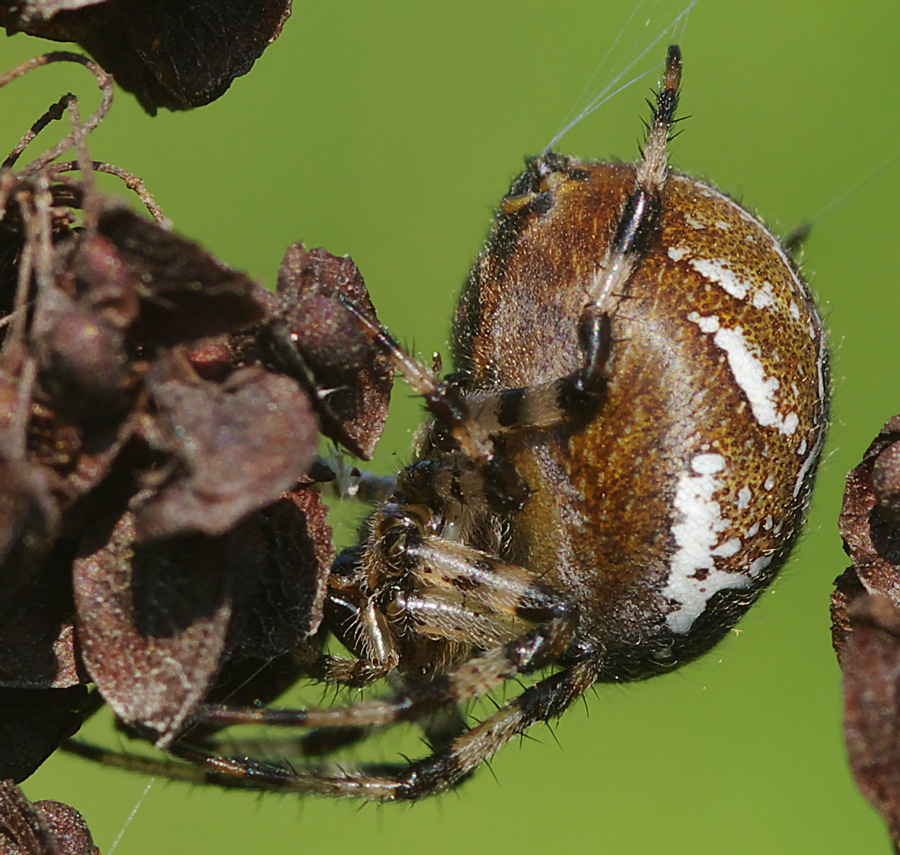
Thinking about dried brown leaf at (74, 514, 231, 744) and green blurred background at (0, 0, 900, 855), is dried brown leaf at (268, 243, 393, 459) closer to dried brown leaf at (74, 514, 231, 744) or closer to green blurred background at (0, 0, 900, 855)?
dried brown leaf at (74, 514, 231, 744)

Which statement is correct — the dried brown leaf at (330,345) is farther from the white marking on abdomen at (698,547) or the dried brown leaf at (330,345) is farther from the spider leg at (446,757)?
the spider leg at (446,757)

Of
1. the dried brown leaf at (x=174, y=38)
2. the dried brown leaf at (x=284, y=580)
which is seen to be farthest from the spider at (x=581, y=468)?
the dried brown leaf at (x=174, y=38)

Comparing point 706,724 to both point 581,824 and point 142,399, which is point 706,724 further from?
point 142,399

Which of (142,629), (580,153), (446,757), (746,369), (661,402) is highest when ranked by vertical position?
(580,153)

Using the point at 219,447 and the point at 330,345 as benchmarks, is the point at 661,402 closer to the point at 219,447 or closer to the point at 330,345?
the point at 330,345

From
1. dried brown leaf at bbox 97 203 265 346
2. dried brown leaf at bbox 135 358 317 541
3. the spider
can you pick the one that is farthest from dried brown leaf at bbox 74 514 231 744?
the spider

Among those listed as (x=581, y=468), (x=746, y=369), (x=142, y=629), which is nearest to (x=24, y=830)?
(x=142, y=629)
